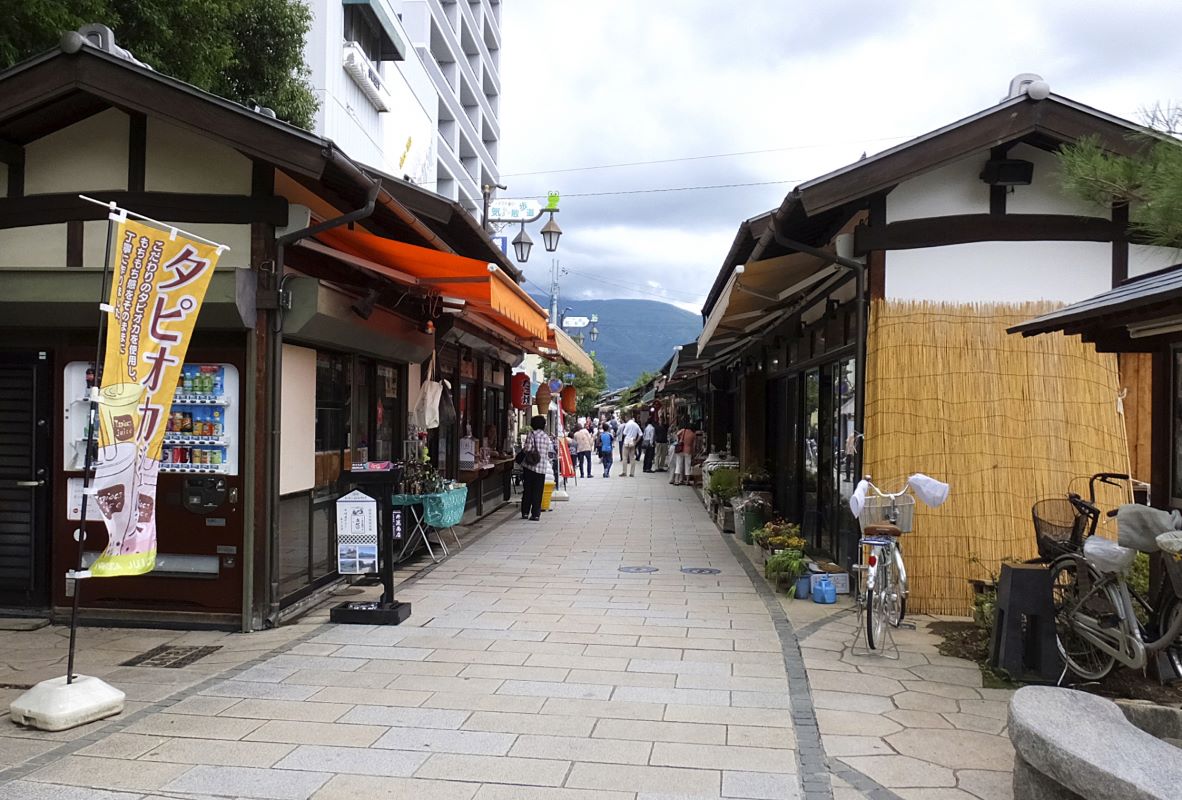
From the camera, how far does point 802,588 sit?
8.97 metres

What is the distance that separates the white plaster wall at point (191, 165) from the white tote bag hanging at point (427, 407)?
4.42 meters

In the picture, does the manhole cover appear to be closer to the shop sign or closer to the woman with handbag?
the shop sign

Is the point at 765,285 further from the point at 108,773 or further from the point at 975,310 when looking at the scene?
the point at 108,773

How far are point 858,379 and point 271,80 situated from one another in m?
10.6

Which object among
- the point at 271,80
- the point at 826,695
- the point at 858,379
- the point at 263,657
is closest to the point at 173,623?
the point at 263,657

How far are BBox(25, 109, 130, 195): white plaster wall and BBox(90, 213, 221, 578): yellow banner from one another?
2295 mm

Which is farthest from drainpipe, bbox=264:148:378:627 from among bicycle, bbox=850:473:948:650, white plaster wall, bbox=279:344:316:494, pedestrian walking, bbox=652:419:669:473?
pedestrian walking, bbox=652:419:669:473

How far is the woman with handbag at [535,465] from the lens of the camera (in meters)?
15.7

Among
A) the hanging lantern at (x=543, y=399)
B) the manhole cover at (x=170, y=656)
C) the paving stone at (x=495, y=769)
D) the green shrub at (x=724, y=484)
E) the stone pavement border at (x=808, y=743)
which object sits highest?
the hanging lantern at (x=543, y=399)

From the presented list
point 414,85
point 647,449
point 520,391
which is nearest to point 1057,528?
point 520,391

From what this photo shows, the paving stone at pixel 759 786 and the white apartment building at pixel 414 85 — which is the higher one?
the white apartment building at pixel 414 85

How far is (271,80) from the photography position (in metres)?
14.5

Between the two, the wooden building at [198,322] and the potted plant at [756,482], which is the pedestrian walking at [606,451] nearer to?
the potted plant at [756,482]

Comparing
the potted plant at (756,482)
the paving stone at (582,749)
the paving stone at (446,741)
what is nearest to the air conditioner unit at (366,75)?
the potted plant at (756,482)
